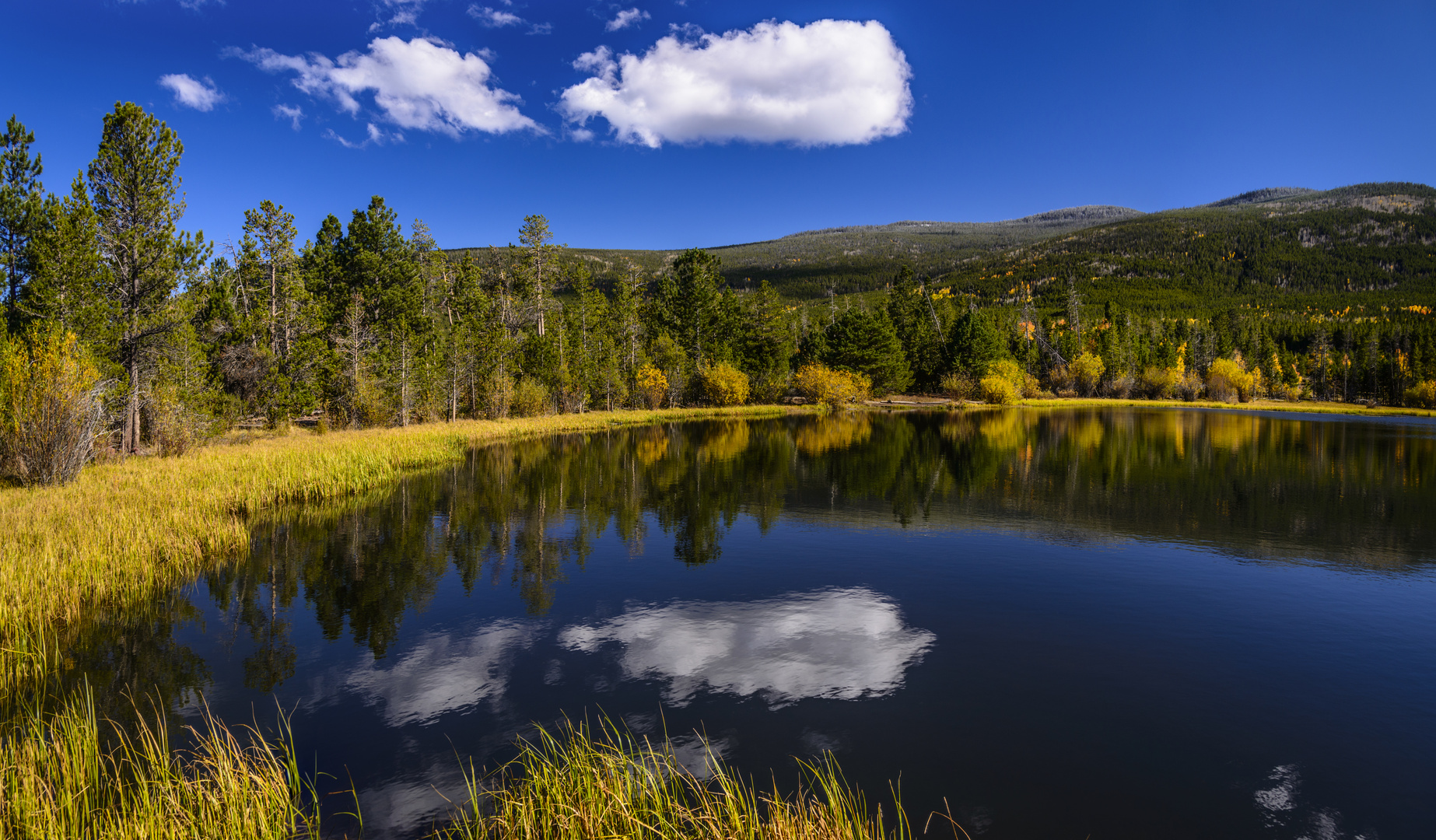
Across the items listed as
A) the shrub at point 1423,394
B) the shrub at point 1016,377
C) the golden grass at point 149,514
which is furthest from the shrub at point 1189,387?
the golden grass at point 149,514

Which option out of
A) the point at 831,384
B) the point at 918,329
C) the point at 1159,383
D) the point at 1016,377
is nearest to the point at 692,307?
the point at 831,384

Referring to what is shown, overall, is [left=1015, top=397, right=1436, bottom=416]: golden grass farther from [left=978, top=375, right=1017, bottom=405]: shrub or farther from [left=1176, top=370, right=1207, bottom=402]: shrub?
[left=978, top=375, right=1017, bottom=405]: shrub

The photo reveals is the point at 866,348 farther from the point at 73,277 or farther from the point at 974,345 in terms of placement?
the point at 73,277

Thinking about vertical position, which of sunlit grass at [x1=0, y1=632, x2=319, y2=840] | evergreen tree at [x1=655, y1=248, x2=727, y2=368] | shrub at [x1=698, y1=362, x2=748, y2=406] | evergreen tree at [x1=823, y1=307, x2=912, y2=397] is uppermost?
evergreen tree at [x1=655, y1=248, x2=727, y2=368]

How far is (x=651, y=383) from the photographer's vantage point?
69.4 metres

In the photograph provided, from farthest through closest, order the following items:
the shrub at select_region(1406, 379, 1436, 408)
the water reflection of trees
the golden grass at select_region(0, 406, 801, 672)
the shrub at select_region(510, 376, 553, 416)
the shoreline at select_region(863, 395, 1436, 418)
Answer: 1. the shrub at select_region(1406, 379, 1436, 408)
2. the shoreline at select_region(863, 395, 1436, 418)
3. the shrub at select_region(510, 376, 553, 416)
4. the water reflection of trees
5. the golden grass at select_region(0, 406, 801, 672)

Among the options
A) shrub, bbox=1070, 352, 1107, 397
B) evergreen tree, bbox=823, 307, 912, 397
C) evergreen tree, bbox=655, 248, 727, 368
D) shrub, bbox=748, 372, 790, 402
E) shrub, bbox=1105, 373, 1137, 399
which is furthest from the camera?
shrub, bbox=1105, 373, 1137, 399

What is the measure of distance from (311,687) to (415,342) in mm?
45166

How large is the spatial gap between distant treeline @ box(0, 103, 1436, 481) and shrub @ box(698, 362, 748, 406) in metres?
0.21

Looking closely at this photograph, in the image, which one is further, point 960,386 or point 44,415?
point 960,386

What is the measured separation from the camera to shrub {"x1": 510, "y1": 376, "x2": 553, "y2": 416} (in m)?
57.1

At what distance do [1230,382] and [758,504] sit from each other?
398ft

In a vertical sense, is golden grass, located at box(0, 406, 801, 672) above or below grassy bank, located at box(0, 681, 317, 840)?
above

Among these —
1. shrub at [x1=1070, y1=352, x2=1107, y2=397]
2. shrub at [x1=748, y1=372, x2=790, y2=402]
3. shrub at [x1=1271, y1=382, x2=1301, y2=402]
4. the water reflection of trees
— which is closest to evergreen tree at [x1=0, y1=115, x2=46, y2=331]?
the water reflection of trees
